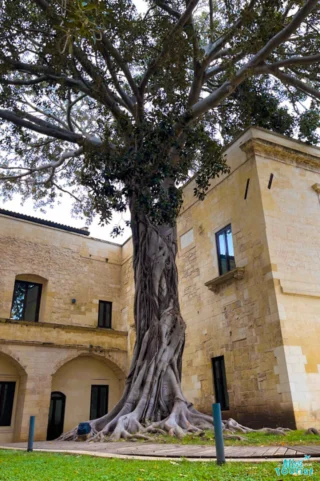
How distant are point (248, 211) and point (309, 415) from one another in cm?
528

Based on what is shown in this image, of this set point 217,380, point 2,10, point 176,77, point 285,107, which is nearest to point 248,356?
point 217,380

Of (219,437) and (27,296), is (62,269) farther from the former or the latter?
(219,437)

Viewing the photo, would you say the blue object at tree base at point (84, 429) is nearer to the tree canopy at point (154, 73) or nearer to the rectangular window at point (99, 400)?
the tree canopy at point (154, 73)

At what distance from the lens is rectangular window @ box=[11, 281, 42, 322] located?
53.6ft

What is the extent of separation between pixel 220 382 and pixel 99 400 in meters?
7.28

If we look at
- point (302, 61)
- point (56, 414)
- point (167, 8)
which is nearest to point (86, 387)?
point (56, 414)

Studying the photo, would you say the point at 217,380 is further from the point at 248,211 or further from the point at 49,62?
the point at 49,62

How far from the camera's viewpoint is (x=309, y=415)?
7957 mm

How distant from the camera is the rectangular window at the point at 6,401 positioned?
13148 millimetres

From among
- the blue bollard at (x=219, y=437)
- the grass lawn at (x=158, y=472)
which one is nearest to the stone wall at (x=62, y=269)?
the grass lawn at (x=158, y=472)

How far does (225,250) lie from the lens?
1136 cm

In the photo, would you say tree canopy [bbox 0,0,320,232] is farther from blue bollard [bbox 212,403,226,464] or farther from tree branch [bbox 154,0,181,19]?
blue bollard [bbox 212,403,226,464]

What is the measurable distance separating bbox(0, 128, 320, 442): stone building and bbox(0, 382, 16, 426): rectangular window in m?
0.03

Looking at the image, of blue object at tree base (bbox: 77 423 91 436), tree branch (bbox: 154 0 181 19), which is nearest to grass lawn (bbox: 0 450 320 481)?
blue object at tree base (bbox: 77 423 91 436)
